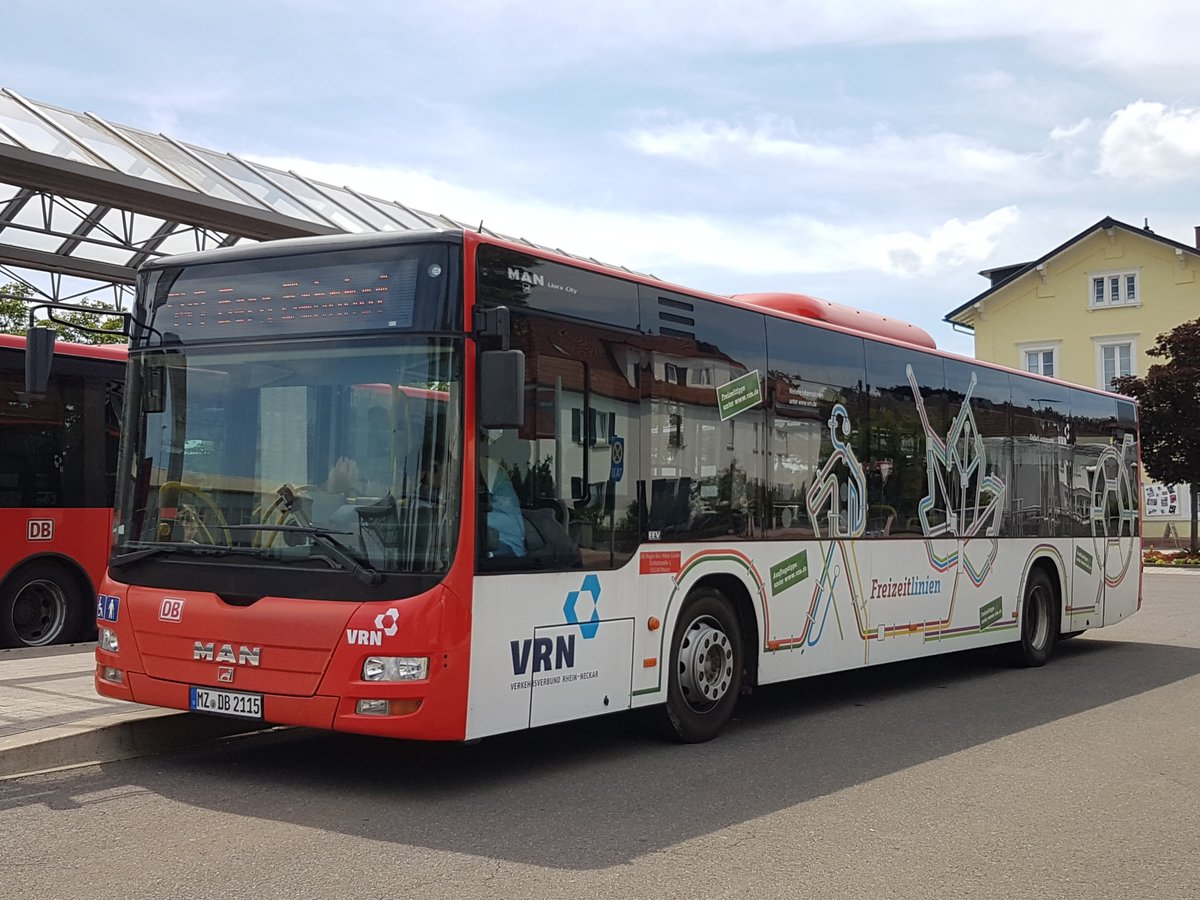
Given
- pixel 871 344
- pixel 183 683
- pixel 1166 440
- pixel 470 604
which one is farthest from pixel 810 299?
pixel 1166 440

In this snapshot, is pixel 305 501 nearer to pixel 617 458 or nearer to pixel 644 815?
pixel 617 458

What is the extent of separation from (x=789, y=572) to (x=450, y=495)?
3685 mm

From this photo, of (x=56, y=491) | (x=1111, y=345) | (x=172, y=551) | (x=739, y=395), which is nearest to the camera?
(x=172, y=551)

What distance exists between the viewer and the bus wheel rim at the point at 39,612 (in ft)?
42.9

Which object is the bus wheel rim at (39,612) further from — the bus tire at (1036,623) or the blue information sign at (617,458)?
the bus tire at (1036,623)

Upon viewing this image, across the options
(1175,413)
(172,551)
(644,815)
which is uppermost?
(1175,413)

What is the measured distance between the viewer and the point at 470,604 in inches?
284

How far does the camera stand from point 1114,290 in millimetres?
49406

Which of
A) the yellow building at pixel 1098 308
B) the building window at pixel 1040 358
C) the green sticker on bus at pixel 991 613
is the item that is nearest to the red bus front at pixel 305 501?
the green sticker on bus at pixel 991 613

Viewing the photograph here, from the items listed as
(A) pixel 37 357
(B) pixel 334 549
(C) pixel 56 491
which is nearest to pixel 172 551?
(B) pixel 334 549

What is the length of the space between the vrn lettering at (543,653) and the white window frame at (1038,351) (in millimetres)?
45009

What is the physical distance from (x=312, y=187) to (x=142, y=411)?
12550 mm

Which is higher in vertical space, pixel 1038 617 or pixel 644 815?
pixel 1038 617

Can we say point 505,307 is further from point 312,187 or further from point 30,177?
point 312,187
